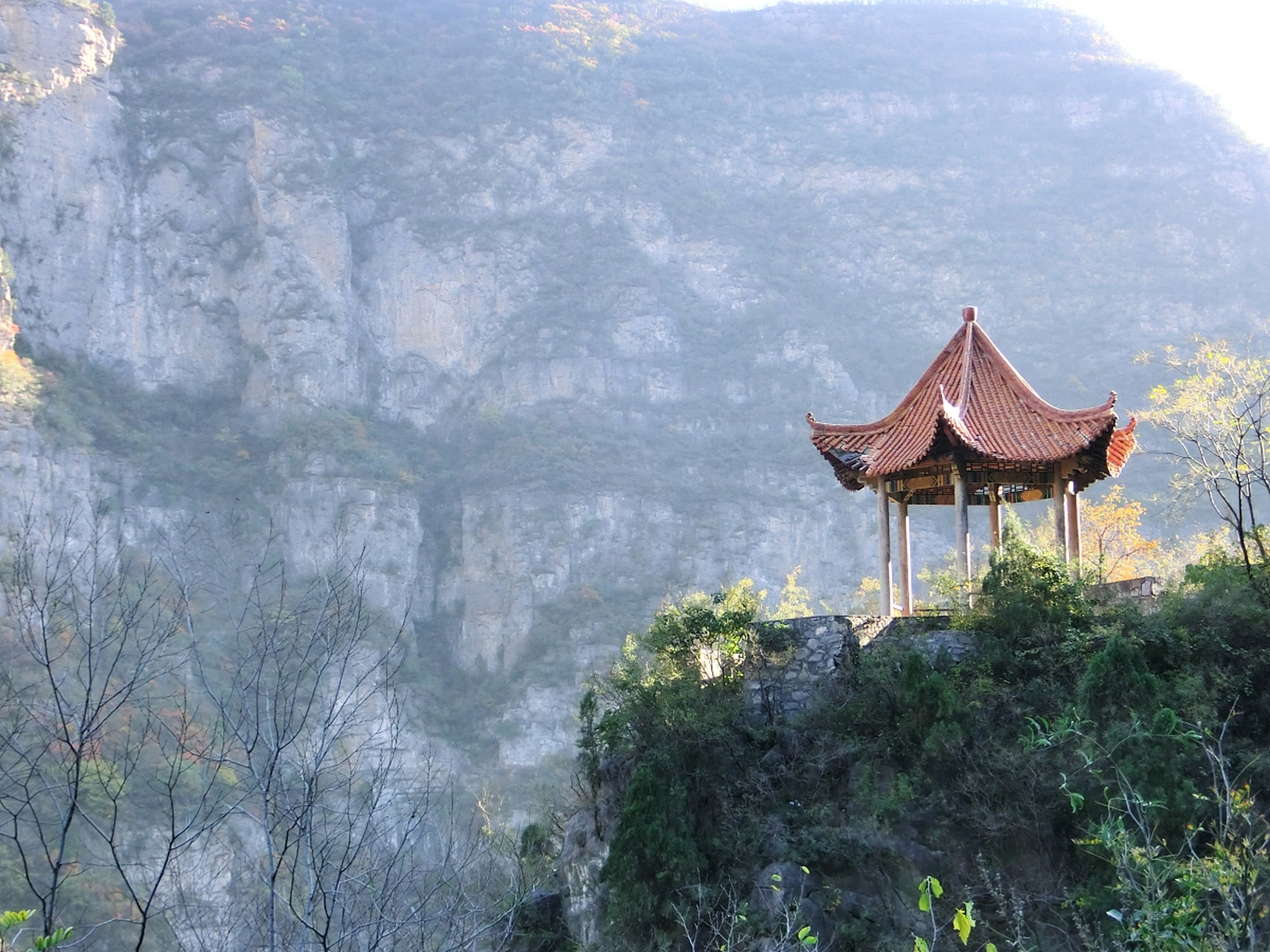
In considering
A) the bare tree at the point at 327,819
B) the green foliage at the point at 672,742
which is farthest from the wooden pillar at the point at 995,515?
the bare tree at the point at 327,819

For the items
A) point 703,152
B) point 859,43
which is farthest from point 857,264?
point 859,43

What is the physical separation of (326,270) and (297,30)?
20.0 metres

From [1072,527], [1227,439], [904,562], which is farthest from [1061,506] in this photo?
[1227,439]

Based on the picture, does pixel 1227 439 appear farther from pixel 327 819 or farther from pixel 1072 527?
pixel 327 819

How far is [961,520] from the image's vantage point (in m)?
14.8

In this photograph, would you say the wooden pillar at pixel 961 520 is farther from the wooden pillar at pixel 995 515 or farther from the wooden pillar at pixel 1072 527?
the wooden pillar at pixel 1072 527

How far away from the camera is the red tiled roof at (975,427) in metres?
14.3

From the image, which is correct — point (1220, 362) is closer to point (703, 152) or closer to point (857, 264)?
point (857, 264)

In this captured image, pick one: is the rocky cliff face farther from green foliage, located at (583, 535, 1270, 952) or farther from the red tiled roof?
green foliage, located at (583, 535, 1270, 952)

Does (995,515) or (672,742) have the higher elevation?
(995,515)

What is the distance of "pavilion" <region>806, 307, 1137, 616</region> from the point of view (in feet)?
47.2

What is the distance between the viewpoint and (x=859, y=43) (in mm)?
79688

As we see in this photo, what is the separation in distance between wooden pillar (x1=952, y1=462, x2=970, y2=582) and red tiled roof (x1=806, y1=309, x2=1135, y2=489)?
38 centimetres

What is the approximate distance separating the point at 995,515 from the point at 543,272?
4685cm
